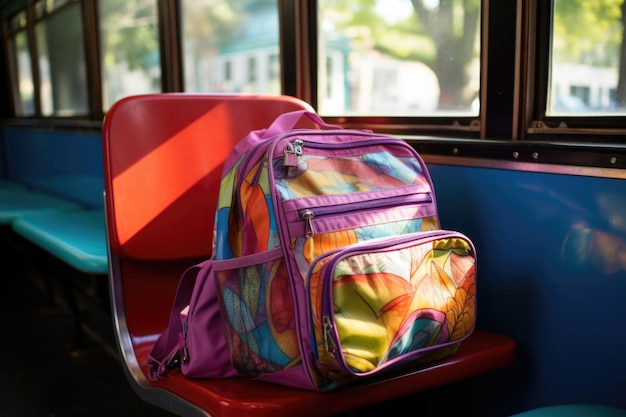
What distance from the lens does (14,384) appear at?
9.08 feet

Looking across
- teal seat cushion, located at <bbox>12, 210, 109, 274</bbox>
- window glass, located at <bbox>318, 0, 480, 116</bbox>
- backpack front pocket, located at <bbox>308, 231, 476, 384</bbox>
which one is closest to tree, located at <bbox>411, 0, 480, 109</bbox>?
window glass, located at <bbox>318, 0, 480, 116</bbox>

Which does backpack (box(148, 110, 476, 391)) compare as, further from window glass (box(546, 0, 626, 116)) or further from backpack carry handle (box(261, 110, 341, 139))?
window glass (box(546, 0, 626, 116))

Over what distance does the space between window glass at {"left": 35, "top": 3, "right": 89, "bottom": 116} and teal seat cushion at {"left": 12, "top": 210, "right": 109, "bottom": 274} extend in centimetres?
147

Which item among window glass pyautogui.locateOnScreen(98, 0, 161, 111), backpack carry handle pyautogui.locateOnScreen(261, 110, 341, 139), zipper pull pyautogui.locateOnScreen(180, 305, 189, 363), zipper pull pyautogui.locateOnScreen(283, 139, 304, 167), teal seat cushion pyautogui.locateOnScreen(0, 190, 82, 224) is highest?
window glass pyautogui.locateOnScreen(98, 0, 161, 111)

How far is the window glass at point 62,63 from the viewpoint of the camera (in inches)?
191

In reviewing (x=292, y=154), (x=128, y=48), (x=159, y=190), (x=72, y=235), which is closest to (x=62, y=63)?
(x=128, y=48)

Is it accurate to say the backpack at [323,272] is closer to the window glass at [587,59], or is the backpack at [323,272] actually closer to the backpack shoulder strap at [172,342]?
the backpack shoulder strap at [172,342]

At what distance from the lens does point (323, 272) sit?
3.80 ft

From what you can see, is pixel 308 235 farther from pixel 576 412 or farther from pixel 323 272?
pixel 576 412

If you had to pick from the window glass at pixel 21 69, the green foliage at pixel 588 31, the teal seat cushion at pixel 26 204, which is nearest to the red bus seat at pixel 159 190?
the green foliage at pixel 588 31

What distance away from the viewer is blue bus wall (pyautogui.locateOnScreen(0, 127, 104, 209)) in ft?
13.8

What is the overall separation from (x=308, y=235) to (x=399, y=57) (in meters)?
1.12

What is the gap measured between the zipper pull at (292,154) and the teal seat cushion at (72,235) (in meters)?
1.25

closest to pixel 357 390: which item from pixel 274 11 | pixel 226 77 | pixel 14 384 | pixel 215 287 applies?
pixel 215 287
